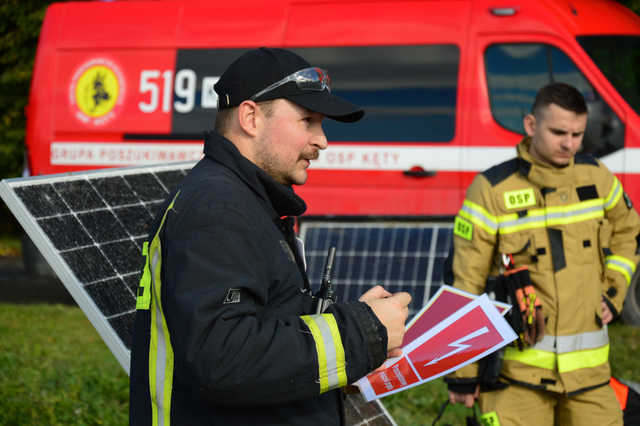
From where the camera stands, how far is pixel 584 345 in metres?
3.62

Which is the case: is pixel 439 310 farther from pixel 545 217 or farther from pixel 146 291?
pixel 545 217

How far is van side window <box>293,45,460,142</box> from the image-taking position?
24.6ft

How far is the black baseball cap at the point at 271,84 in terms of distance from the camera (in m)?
2.03

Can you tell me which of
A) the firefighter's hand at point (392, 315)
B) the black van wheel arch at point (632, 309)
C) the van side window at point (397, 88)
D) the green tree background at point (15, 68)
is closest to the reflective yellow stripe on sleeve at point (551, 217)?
the firefighter's hand at point (392, 315)

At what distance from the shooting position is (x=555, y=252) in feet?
11.8

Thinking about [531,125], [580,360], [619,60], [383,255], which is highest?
[619,60]

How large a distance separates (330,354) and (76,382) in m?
4.10

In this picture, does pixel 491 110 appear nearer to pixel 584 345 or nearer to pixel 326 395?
pixel 584 345

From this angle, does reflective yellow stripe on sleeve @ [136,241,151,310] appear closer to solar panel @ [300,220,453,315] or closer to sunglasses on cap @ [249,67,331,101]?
sunglasses on cap @ [249,67,331,101]

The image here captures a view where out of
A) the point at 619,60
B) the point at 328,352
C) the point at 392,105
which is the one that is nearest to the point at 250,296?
the point at 328,352

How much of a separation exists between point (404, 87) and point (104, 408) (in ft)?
13.2

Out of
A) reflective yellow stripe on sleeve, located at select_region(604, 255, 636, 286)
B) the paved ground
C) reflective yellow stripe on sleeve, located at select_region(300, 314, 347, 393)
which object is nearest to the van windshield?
reflective yellow stripe on sleeve, located at select_region(604, 255, 636, 286)

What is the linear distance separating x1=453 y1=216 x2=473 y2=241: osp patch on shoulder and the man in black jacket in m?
1.66

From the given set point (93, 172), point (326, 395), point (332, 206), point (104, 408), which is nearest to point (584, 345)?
point (326, 395)
